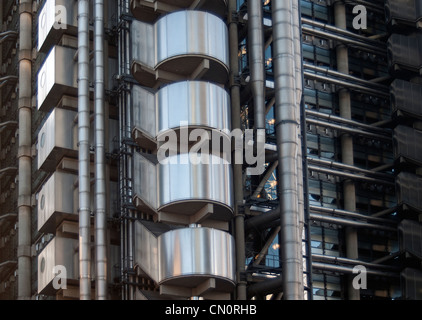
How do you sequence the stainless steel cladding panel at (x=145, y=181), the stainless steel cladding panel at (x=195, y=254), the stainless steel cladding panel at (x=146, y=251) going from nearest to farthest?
the stainless steel cladding panel at (x=195, y=254)
the stainless steel cladding panel at (x=146, y=251)
the stainless steel cladding panel at (x=145, y=181)

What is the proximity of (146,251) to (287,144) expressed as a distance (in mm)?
9274

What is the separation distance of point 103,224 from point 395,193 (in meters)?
25.3

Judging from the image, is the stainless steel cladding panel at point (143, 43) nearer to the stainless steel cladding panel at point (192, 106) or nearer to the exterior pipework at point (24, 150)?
the stainless steel cladding panel at point (192, 106)

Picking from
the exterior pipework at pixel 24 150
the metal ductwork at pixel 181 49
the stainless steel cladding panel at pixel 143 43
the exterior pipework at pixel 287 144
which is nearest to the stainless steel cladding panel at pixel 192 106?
the metal ductwork at pixel 181 49

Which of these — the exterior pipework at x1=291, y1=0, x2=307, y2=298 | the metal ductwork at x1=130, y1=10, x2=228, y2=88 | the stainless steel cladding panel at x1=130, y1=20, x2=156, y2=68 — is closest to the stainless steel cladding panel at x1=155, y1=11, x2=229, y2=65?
the metal ductwork at x1=130, y1=10, x2=228, y2=88

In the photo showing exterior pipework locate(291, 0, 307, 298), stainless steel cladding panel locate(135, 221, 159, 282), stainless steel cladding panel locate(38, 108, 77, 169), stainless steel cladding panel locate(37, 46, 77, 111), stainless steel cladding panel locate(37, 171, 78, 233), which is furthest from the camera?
stainless steel cladding panel locate(37, 46, 77, 111)

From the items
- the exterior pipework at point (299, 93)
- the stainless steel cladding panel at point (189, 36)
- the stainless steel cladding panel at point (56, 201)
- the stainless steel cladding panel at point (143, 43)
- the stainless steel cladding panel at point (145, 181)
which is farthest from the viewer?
the stainless steel cladding panel at point (56, 201)

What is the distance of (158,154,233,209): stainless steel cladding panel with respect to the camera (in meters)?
58.0

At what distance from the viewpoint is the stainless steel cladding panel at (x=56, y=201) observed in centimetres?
6429

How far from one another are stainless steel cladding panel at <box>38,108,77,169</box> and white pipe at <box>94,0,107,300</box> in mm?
3339

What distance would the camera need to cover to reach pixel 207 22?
61750 millimetres

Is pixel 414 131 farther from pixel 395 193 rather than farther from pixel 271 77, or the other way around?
pixel 271 77

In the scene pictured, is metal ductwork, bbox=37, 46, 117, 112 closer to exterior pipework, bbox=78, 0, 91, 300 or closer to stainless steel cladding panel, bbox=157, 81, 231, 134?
exterior pipework, bbox=78, 0, 91, 300

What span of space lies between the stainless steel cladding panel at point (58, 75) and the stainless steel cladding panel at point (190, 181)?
10574 mm
